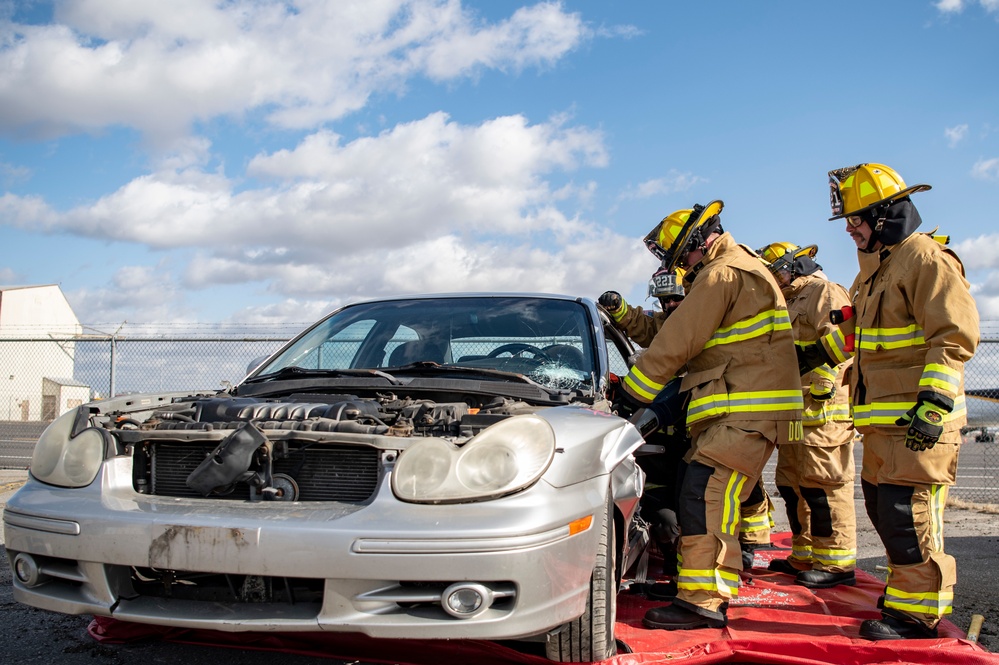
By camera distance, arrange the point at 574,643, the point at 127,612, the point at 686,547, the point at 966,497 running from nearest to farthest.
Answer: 1. the point at 127,612
2. the point at 574,643
3. the point at 686,547
4. the point at 966,497

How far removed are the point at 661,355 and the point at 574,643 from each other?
137cm

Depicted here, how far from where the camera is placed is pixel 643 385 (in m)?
3.48

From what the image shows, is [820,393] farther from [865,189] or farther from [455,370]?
[455,370]

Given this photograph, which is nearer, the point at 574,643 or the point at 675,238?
the point at 574,643

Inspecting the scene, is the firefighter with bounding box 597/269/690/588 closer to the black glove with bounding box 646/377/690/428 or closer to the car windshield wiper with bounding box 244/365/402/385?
the black glove with bounding box 646/377/690/428

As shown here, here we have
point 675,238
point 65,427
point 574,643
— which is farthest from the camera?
point 675,238

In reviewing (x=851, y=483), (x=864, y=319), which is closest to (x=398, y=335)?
(x=864, y=319)

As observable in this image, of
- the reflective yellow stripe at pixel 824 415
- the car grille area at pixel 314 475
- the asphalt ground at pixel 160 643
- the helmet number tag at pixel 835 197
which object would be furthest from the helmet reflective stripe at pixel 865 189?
the car grille area at pixel 314 475

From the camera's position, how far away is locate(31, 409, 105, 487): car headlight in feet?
8.46

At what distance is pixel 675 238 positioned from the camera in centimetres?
391

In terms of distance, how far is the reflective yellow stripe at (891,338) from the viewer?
3.35 metres

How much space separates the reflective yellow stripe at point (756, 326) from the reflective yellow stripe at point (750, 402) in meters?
0.26

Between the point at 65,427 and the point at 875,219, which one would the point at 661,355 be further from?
the point at 65,427

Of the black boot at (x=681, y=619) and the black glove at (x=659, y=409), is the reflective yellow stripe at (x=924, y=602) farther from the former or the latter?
the black glove at (x=659, y=409)
